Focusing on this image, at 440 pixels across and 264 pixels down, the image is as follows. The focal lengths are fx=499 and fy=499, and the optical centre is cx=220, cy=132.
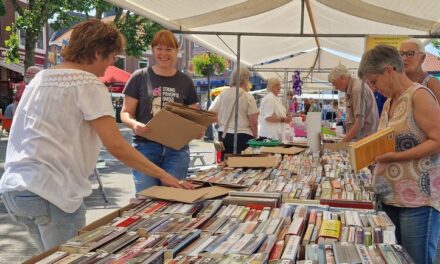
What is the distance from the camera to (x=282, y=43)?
8.95m

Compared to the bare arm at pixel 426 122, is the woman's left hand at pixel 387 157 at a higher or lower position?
lower

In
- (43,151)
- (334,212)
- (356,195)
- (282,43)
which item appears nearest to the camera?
(43,151)

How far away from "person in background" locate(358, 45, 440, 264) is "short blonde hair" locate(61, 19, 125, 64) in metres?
1.28

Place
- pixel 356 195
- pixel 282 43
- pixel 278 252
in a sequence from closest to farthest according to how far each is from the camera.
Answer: pixel 278 252
pixel 356 195
pixel 282 43

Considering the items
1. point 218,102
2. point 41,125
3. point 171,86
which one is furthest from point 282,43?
point 41,125

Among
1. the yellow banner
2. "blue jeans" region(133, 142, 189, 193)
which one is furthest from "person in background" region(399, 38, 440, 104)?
"blue jeans" region(133, 142, 189, 193)

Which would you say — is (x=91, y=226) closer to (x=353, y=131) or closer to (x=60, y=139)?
(x=60, y=139)

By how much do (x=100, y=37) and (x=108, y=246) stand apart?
0.94 m

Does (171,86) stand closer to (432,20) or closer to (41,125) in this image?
(41,125)

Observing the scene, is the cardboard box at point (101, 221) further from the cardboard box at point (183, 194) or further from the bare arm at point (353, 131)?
the bare arm at point (353, 131)

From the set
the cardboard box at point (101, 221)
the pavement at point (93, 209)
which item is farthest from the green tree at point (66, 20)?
the cardboard box at point (101, 221)

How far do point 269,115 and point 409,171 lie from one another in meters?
4.52

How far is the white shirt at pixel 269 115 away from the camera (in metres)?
7.00

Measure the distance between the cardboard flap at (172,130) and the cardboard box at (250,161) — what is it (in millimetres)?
432
